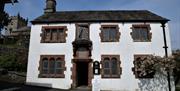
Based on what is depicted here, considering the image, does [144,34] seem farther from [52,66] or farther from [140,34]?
[52,66]

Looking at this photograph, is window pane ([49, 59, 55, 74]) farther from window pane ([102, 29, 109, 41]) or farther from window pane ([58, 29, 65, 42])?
window pane ([102, 29, 109, 41])

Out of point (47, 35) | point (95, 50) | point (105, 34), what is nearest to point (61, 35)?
point (47, 35)

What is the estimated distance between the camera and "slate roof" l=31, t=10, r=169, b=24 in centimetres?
2323

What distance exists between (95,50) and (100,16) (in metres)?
4.40

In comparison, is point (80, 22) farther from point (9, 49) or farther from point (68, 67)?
point (9, 49)

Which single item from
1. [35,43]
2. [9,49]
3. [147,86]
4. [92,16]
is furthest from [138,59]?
[9,49]

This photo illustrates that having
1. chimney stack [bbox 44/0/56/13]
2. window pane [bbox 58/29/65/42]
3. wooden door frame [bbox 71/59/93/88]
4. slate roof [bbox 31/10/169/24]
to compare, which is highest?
chimney stack [bbox 44/0/56/13]

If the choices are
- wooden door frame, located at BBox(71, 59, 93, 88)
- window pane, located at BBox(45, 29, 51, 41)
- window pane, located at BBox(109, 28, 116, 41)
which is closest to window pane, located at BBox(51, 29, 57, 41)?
window pane, located at BBox(45, 29, 51, 41)

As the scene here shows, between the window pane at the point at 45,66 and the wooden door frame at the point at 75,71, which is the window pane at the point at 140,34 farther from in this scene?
the window pane at the point at 45,66

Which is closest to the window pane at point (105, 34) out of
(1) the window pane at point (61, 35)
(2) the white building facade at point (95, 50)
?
(2) the white building facade at point (95, 50)

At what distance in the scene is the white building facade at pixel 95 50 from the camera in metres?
21.7

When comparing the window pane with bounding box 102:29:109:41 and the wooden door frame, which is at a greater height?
the window pane with bounding box 102:29:109:41

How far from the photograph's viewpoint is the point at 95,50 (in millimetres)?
22375

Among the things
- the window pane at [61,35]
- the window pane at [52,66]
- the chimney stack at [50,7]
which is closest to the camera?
the window pane at [52,66]
